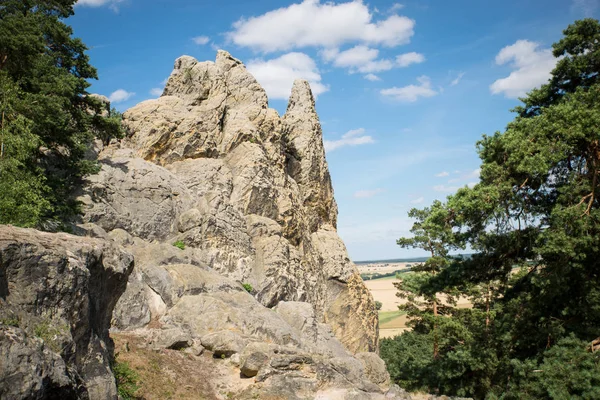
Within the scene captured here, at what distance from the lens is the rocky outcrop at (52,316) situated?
246 inches

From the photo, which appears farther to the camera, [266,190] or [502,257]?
[266,190]

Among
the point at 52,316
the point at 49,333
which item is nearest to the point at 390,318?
the point at 52,316

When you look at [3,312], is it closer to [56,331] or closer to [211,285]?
[56,331]

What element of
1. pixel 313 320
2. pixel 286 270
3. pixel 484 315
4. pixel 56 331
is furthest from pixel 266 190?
pixel 56 331

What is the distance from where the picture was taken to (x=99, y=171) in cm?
2702

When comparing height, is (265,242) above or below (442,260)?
above

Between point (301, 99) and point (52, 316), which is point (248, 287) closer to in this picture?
point (52, 316)

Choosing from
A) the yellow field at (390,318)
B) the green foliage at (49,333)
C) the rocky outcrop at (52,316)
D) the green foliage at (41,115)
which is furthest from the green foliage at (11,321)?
the yellow field at (390,318)

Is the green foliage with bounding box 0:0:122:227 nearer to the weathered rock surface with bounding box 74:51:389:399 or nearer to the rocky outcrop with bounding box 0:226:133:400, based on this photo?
the weathered rock surface with bounding box 74:51:389:399

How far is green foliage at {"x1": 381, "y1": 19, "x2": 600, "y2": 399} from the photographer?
1364cm

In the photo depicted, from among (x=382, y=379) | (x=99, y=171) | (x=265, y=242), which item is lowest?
(x=382, y=379)

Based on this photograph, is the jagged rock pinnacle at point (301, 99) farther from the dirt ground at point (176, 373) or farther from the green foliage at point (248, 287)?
the dirt ground at point (176, 373)

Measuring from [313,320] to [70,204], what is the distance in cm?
1635

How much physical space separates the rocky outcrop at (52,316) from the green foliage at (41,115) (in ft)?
23.6
